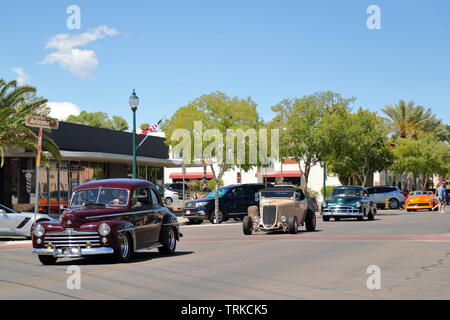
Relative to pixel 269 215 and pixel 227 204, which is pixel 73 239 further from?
pixel 227 204

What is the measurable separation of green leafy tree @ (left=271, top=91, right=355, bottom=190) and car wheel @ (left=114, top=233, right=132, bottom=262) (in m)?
31.9

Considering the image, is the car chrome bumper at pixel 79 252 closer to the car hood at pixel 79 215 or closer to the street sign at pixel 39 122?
the car hood at pixel 79 215

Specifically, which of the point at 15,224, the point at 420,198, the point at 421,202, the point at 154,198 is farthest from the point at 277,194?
the point at 420,198

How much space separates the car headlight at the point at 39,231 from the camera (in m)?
15.2

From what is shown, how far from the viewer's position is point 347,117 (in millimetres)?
50250

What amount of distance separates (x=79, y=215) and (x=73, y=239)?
0.54 metres

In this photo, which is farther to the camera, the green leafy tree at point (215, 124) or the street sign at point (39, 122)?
the green leafy tree at point (215, 124)

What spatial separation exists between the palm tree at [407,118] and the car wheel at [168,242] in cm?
6612

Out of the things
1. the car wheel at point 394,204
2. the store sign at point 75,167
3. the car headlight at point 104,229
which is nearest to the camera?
the car headlight at point 104,229

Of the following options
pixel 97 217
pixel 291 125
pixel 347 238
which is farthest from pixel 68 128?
pixel 97 217

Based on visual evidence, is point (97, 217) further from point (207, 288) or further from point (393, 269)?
point (393, 269)

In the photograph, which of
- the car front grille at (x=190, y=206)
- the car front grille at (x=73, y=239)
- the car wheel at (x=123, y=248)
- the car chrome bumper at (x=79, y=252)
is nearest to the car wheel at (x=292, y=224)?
the car wheel at (x=123, y=248)

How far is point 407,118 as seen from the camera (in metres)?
81.5

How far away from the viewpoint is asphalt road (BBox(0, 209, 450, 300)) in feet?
34.7
